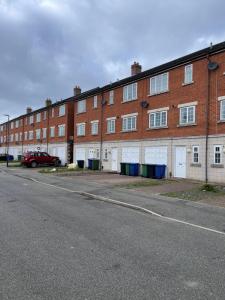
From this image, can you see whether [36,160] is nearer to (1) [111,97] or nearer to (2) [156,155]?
(1) [111,97]

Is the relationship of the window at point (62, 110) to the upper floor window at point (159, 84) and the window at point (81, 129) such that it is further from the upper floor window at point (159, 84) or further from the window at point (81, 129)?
the upper floor window at point (159, 84)

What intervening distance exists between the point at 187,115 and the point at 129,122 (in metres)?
7.30

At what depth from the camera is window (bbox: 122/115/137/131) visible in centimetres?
2865

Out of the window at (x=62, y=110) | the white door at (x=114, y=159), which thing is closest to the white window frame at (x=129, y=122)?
the white door at (x=114, y=159)

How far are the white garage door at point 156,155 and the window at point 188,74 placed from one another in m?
5.30

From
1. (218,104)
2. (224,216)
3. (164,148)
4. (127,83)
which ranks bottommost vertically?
(224,216)

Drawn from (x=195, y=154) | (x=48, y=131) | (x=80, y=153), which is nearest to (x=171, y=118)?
(x=195, y=154)

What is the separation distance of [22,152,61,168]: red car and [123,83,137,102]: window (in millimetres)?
15105

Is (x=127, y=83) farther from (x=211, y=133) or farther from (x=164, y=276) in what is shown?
(x=164, y=276)

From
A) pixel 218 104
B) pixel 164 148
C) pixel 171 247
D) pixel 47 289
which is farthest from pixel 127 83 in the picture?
pixel 47 289

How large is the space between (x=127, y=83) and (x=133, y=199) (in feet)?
58.2

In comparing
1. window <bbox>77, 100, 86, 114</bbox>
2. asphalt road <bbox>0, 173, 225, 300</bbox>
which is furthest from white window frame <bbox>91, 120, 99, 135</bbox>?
asphalt road <bbox>0, 173, 225, 300</bbox>

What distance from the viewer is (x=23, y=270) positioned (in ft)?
16.9

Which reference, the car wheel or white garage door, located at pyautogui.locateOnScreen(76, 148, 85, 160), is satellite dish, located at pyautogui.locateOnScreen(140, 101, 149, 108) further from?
the car wheel
